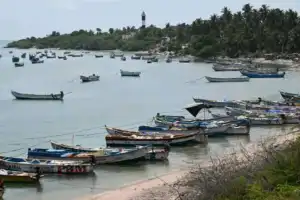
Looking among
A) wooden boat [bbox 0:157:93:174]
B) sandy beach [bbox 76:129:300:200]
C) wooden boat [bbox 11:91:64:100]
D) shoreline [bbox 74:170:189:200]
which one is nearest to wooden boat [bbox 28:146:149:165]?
wooden boat [bbox 0:157:93:174]

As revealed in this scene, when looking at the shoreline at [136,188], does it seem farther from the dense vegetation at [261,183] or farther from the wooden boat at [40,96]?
the wooden boat at [40,96]

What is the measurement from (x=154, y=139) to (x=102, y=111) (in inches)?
854

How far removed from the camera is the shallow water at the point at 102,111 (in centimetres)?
2827

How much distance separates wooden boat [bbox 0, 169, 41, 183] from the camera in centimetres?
2683

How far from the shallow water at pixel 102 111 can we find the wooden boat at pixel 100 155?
570mm

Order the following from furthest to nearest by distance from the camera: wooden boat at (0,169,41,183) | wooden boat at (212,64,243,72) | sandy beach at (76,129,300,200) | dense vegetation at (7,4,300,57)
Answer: dense vegetation at (7,4,300,57) < wooden boat at (212,64,243,72) < wooden boat at (0,169,41,183) < sandy beach at (76,129,300,200)

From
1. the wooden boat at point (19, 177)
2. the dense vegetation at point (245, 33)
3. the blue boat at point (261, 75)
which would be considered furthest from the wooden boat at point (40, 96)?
the dense vegetation at point (245, 33)

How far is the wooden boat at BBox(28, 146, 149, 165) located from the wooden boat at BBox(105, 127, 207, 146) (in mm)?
4052

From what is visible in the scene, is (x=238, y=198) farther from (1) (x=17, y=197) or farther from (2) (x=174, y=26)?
(2) (x=174, y=26)

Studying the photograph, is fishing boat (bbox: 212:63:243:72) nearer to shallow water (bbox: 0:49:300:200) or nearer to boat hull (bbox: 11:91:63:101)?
shallow water (bbox: 0:49:300:200)

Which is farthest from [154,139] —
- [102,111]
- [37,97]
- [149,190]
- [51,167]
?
[37,97]

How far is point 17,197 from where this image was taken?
83.2 ft

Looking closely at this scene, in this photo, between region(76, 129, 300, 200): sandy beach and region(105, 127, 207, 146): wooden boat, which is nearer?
region(76, 129, 300, 200): sandy beach

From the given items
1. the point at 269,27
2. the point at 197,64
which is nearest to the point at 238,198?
the point at 197,64
